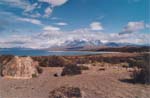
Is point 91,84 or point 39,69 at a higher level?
point 39,69

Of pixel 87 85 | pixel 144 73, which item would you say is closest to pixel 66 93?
pixel 87 85

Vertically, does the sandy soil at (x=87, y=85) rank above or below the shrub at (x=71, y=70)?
below

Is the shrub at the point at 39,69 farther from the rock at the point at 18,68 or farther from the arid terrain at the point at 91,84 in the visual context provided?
the rock at the point at 18,68

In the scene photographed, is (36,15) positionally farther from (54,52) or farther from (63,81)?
(63,81)

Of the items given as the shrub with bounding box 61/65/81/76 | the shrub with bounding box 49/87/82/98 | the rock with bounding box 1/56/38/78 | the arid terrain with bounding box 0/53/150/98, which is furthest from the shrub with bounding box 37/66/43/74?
the shrub with bounding box 49/87/82/98

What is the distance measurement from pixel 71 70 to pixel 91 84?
789mm

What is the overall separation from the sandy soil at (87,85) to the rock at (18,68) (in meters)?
0.15

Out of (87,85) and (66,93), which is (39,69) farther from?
(66,93)

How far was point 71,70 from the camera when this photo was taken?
604cm

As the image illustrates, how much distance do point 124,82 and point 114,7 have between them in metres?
1.26

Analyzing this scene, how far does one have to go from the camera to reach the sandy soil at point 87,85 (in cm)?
503

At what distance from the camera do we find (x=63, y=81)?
559 centimetres

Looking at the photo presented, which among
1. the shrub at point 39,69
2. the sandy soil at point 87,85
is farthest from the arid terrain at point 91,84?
the shrub at point 39,69

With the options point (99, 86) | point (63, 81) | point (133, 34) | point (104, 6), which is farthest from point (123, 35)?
point (63, 81)
